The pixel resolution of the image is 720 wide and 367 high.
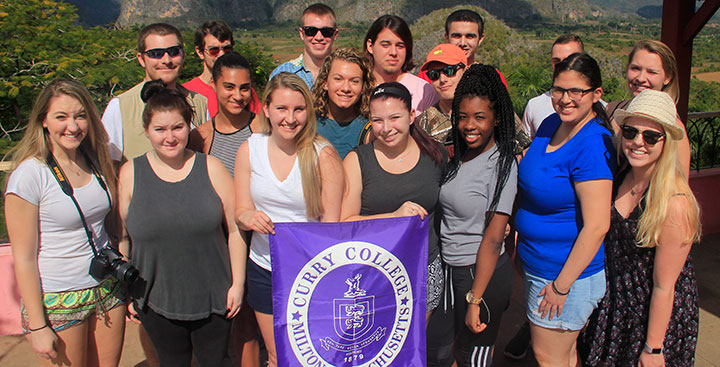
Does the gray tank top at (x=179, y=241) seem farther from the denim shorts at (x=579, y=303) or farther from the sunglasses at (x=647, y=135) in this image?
the sunglasses at (x=647, y=135)

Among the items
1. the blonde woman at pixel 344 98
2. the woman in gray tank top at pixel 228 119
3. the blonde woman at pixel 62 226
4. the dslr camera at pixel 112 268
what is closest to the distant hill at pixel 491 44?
the blonde woman at pixel 344 98

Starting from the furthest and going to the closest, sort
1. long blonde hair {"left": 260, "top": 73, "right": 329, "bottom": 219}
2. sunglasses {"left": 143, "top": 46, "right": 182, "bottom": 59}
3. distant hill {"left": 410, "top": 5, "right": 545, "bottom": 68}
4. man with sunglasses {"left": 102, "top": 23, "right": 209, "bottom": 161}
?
distant hill {"left": 410, "top": 5, "right": 545, "bottom": 68} < sunglasses {"left": 143, "top": 46, "right": 182, "bottom": 59} < man with sunglasses {"left": 102, "top": 23, "right": 209, "bottom": 161} < long blonde hair {"left": 260, "top": 73, "right": 329, "bottom": 219}

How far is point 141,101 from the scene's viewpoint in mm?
3568

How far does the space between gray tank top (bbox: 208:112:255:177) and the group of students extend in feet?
1.36

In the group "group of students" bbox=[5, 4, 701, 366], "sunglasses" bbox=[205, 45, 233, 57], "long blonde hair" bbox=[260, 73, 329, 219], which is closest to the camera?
"group of students" bbox=[5, 4, 701, 366]

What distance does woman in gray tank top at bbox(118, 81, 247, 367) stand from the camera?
2805 mm

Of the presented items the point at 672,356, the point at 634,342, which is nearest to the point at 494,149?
the point at 634,342

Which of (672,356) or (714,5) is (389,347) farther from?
(714,5)

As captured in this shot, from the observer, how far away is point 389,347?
9.92 ft

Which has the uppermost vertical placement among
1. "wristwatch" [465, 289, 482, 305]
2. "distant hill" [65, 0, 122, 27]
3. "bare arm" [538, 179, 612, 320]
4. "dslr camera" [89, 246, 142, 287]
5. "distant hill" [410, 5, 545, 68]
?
"distant hill" [65, 0, 122, 27]

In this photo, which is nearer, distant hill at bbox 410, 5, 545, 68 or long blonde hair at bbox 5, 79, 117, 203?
long blonde hair at bbox 5, 79, 117, 203

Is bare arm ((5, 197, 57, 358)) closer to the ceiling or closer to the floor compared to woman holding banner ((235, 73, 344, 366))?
closer to the floor

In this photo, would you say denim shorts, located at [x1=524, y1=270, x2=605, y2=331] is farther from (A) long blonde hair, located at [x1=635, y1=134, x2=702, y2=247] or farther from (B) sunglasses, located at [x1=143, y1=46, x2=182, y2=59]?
(B) sunglasses, located at [x1=143, y1=46, x2=182, y2=59]

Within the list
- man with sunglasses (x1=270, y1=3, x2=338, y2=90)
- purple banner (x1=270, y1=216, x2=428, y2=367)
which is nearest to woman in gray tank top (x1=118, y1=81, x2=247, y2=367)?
purple banner (x1=270, y1=216, x2=428, y2=367)
